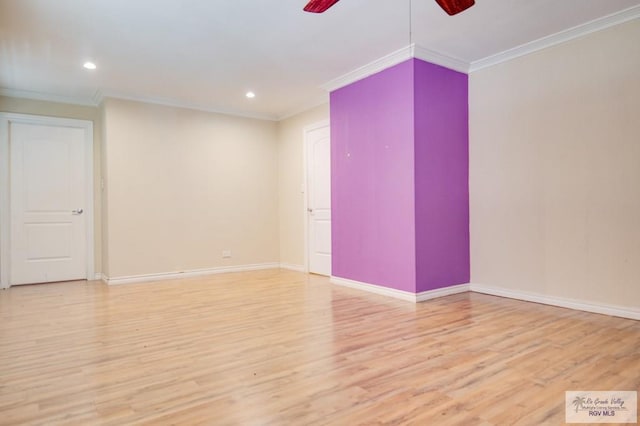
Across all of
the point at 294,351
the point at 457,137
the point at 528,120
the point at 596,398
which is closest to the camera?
the point at 596,398

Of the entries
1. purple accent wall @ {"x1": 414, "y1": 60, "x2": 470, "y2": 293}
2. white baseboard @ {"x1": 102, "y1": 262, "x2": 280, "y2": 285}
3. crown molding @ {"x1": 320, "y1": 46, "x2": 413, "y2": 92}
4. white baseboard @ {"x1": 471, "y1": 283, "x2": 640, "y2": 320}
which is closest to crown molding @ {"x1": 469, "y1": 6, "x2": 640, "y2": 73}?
purple accent wall @ {"x1": 414, "y1": 60, "x2": 470, "y2": 293}

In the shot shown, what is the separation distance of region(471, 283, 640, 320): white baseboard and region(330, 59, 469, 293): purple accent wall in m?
0.31

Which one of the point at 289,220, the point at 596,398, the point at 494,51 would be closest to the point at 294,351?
the point at 596,398

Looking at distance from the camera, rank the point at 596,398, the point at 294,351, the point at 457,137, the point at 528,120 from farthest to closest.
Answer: the point at 457,137 → the point at 528,120 → the point at 294,351 → the point at 596,398

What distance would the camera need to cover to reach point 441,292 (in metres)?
4.21

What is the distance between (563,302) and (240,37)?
3.90m

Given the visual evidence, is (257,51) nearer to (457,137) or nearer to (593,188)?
(457,137)

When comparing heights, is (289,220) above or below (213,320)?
above

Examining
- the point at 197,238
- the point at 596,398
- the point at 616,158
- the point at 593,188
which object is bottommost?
the point at 596,398

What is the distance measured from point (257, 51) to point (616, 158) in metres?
3.44

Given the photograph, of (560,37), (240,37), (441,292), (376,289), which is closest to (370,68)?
(240,37)

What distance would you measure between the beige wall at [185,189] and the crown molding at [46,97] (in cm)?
62

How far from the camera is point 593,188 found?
3512 millimetres

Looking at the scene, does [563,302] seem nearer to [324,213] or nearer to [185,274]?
[324,213]
